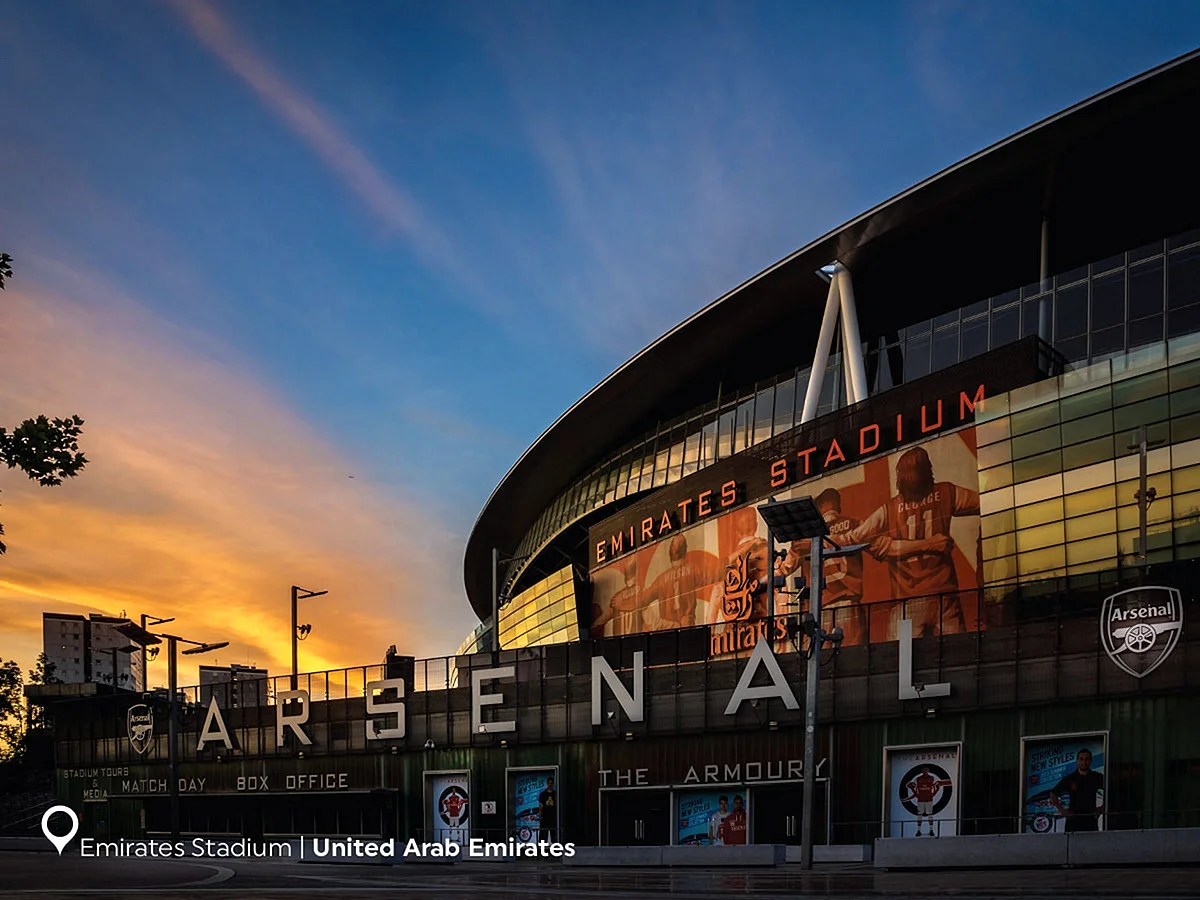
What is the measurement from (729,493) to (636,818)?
18.2 m

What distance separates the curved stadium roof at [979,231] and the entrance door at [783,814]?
27.0 m

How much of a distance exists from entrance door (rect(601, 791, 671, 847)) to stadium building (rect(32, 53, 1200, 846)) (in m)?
0.11

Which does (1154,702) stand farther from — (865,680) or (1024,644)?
(865,680)

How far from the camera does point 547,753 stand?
5506cm

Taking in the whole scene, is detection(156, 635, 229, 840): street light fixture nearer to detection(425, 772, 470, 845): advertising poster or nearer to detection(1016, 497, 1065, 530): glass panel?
detection(425, 772, 470, 845): advertising poster

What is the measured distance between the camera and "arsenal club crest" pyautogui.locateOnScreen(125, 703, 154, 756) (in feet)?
246

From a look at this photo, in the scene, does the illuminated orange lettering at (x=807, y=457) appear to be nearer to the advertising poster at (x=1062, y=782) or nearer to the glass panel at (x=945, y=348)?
the glass panel at (x=945, y=348)

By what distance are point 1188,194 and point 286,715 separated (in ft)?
158

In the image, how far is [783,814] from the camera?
155ft

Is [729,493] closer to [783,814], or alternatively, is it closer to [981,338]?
[981,338]

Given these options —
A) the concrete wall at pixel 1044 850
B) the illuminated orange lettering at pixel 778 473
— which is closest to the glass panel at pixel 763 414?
the illuminated orange lettering at pixel 778 473
